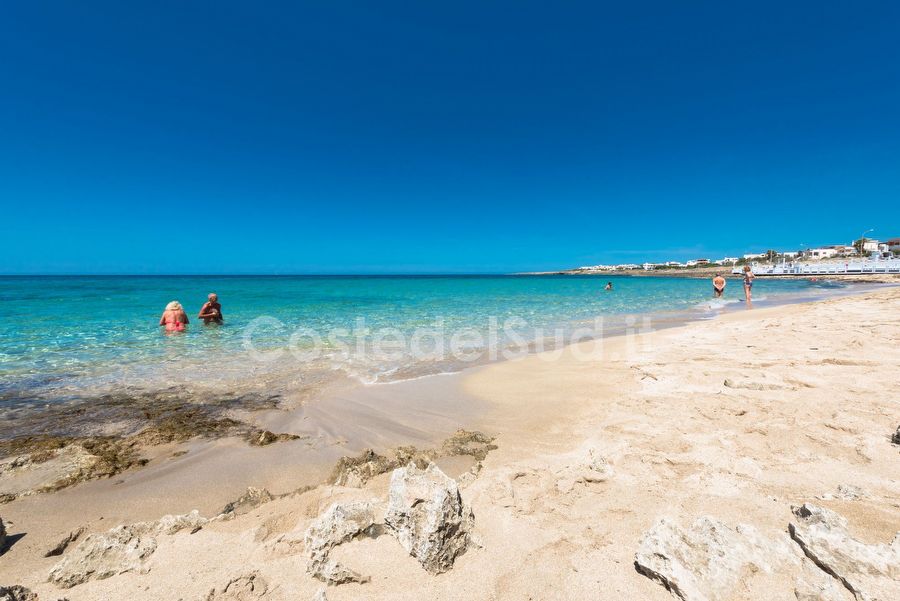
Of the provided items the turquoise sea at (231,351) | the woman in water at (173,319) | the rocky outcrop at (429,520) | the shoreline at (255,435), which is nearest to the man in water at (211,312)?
the turquoise sea at (231,351)

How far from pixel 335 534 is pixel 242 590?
0.51 meters

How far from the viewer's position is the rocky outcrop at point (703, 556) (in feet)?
5.95

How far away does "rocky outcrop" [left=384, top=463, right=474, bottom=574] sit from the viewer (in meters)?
2.09

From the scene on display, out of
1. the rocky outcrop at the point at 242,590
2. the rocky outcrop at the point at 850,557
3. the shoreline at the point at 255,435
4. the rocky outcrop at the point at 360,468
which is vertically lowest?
the shoreline at the point at 255,435

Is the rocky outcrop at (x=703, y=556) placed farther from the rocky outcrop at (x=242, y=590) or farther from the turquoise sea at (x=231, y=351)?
the turquoise sea at (x=231, y=351)

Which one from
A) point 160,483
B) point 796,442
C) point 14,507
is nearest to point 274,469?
point 160,483

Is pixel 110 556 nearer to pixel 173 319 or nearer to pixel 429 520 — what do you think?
pixel 429 520

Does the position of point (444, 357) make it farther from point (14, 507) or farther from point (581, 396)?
point (14, 507)

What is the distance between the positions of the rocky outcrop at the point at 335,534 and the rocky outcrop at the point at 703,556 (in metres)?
1.59

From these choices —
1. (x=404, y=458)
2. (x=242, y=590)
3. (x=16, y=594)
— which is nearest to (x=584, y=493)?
(x=404, y=458)

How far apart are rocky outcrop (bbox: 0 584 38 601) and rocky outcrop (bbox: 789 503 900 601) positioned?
4034 mm

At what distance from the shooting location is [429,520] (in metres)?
2.12

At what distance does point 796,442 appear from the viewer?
3.33 m

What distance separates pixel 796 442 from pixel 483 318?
1282 cm
